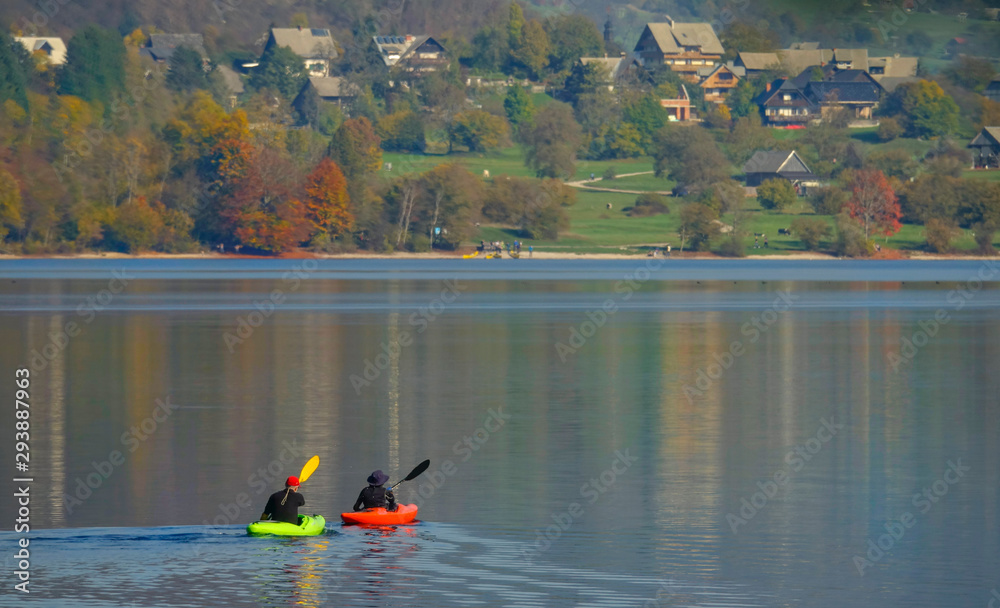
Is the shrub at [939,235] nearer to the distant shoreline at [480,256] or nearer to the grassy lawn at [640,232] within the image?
the distant shoreline at [480,256]

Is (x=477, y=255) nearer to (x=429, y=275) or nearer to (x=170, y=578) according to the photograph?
(x=429, y=275)

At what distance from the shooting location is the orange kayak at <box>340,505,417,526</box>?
24.5 m

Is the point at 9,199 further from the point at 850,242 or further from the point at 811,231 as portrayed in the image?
the point at 850,242

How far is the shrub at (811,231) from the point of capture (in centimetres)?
17000

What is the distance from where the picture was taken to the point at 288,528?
23.5 metres

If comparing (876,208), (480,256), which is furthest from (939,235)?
(480,256)

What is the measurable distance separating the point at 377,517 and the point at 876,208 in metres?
163

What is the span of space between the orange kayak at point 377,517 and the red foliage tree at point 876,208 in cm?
15897

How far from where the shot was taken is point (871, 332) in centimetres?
6481

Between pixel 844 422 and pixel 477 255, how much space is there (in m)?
138

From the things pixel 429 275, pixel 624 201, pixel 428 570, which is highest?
pixel 624 201

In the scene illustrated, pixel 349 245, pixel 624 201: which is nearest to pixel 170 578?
pixel 349 245

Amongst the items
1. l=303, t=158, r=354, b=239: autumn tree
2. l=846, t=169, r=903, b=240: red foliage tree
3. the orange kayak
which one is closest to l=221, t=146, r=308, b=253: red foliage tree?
l=303, t=158, r=354, b=239: autumn tree

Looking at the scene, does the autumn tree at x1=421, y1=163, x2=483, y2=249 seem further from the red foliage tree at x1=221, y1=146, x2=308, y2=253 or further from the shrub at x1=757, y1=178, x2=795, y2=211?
the shrub at x1=757, y1=178, x2=795, y2=211
